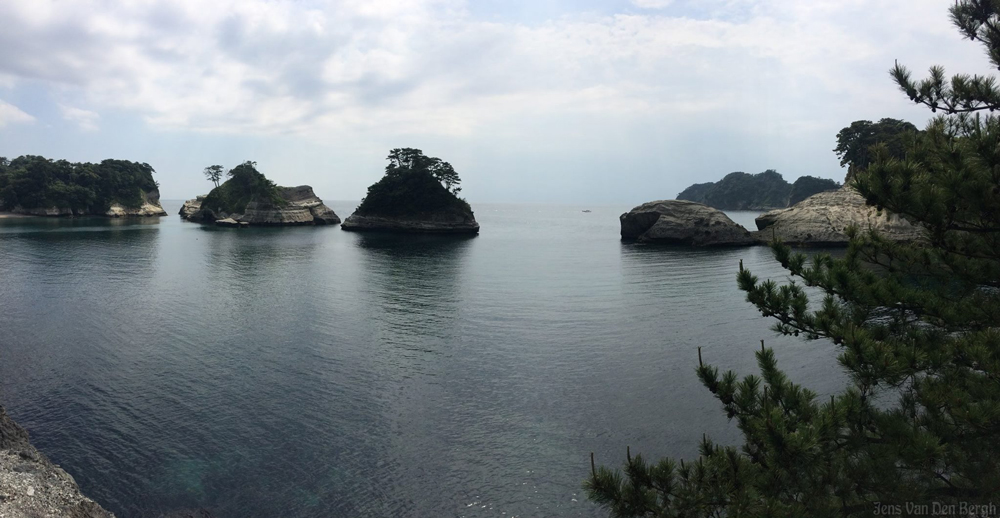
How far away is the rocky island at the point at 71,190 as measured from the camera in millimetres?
124438

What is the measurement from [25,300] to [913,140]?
45459mm

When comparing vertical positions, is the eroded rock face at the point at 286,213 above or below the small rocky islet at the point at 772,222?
above

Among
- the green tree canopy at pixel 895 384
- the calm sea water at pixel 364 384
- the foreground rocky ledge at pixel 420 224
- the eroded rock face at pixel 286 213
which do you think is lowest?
the calm sea water at pixel 364 384

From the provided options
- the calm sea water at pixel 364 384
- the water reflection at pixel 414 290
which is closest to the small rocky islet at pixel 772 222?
the water reflection at pixel 414 290

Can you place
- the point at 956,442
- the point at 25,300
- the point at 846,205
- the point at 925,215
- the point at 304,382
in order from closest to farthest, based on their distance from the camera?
the point at 956,442 < the point at 925,215 < the point at 304,382 < the point at 25,300 < the point at 846,205

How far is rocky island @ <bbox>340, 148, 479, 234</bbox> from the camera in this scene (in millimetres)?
100938

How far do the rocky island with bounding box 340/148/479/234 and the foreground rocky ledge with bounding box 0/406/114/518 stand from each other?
88385 millimetres

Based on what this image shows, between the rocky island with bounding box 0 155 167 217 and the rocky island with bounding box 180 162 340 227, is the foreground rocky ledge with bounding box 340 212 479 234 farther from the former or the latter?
the rocky island with bounding box 0 155 167 217

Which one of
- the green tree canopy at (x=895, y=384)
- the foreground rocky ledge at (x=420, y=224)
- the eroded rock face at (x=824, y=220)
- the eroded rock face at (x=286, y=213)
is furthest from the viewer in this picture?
the eroded rock face at (x=286, y=213)

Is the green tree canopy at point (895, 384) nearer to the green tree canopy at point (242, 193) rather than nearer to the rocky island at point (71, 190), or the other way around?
the green tree canopy at point (242, 193)

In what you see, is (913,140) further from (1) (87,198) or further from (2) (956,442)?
(1) (87,198)

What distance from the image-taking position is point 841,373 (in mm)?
20281

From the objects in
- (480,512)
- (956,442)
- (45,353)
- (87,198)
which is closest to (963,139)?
(956,442)

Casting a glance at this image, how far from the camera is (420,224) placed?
100 metres
